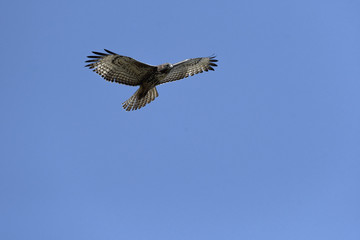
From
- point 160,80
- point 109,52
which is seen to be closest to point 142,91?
point 160,80

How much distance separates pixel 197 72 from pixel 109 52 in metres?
2.78

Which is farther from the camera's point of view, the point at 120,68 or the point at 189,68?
the point at 189,68

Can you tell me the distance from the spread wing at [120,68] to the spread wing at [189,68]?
70 cm

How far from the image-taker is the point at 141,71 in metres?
15.1

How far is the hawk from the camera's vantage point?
48.5 ft

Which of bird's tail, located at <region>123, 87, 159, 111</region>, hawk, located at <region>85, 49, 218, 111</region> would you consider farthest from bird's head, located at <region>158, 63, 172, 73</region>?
bird's tail, located at <region>123, 87, 159, 111</region>

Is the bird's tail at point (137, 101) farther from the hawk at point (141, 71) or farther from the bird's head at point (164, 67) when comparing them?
the bird's head at point (164, 67)

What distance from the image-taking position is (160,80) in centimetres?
1542

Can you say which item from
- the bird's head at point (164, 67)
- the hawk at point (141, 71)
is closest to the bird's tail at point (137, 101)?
the hawk at point (141, 71)

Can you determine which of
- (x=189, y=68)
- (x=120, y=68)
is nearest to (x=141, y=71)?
(x=120, y=68)

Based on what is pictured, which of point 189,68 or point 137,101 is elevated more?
point 189,68

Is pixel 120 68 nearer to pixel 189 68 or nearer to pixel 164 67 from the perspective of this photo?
pixel 164 67

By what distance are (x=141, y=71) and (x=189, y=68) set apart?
1535 mm

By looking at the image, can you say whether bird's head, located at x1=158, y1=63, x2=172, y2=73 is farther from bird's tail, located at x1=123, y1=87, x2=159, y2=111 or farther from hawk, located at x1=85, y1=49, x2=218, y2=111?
bird's tail, located at x1=123, y1=87, x2=159, y2=111
